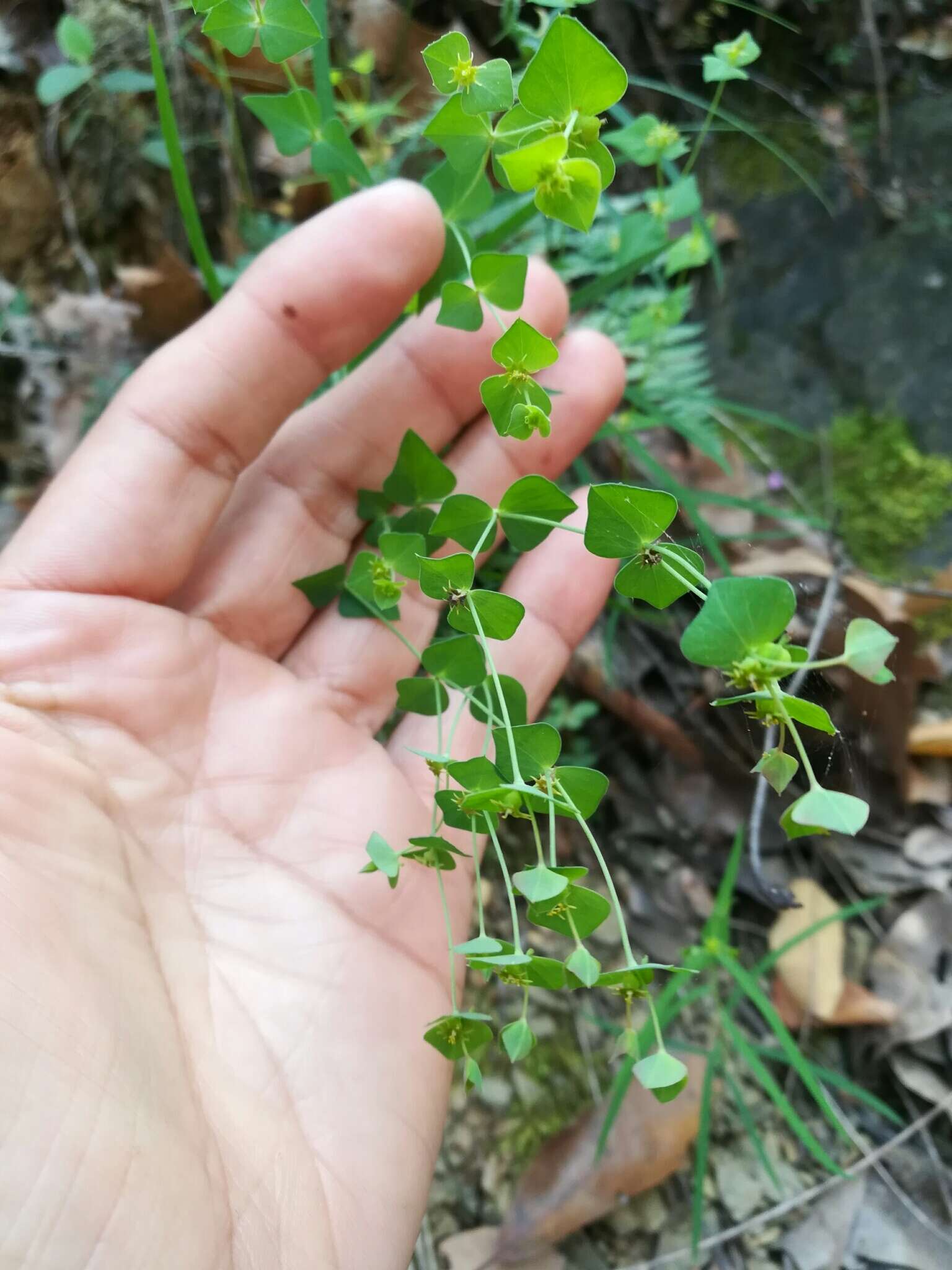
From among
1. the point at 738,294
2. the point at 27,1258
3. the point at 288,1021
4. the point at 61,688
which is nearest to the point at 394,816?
the point at 288,1021

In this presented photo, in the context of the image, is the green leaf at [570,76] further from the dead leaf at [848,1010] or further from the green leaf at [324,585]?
the dead leaf at [848,1010]

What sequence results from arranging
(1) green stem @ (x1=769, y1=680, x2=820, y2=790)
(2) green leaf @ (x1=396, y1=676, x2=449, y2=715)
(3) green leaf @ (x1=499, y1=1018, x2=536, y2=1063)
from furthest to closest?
(2) green leaf @ (x1=396, y1=676, x2=449, y2=715)
(3) green leaf @ (x1=499, y1=1018, x2=536, y2=1063)
(1) green stem @ (x1=769, y1=680, x2=820, y2=790)

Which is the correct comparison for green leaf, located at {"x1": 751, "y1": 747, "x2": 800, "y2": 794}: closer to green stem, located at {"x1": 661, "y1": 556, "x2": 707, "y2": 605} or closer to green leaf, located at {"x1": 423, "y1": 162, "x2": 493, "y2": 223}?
green stem, located at {"x1": 661, "y1": 556, "x2": 707, "y2": 605}

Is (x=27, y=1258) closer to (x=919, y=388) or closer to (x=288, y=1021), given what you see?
(x=288, y=1021)

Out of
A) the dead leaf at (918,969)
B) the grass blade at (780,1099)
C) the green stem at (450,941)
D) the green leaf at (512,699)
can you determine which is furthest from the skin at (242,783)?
the dead leaf at (918,969)

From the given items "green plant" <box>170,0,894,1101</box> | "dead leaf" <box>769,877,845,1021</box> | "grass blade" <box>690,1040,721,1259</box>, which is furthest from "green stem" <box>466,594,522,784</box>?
"dead leaf" <box>769,877,845,1021</box>

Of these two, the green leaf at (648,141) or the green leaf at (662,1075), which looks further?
the green leaf at (648,141)
